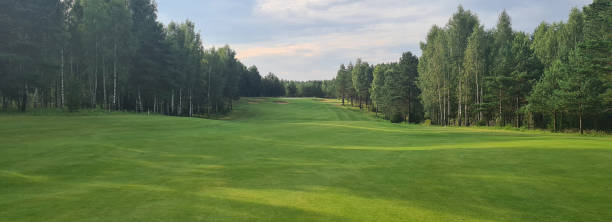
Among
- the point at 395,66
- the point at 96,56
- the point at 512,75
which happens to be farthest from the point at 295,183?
the point at 395,66

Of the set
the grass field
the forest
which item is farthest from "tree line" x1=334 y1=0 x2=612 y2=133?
the grass field

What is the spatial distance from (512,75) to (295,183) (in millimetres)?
46965

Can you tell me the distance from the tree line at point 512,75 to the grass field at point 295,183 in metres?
28.3

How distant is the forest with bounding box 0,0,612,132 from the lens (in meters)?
34.4

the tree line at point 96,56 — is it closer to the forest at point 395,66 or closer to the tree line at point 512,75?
the forest at point 395,66

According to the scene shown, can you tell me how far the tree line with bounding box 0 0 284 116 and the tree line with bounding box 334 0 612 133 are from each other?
137 feet

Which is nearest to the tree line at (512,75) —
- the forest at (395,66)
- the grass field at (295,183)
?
the forest at (395,66)

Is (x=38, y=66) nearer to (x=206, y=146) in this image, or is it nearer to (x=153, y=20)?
(x=153, y=20)

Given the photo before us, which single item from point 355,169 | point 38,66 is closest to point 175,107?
point 38,66

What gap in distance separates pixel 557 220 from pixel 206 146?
50.6 feet

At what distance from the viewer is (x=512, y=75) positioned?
148 feet

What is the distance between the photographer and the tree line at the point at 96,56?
33562mm

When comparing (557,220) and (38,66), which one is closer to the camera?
(557,220)

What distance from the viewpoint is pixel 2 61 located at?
3195 cm
